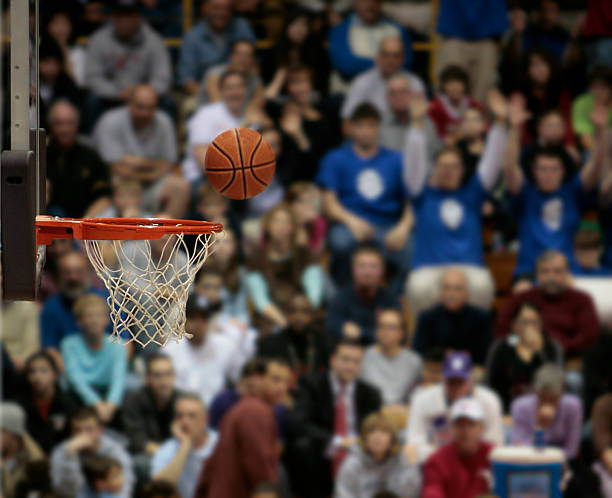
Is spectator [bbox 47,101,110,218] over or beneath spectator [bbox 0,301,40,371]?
over

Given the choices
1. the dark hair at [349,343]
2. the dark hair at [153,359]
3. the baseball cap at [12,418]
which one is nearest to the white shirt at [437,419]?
the dark hair at [349,343]

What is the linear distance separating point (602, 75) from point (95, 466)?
527cm

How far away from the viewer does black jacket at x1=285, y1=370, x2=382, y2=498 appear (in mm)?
7852

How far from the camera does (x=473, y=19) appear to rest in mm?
10273

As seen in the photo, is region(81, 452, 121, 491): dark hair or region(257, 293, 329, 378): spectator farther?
region(257, 293, 329, 378): spectator

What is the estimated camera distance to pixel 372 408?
315 inches

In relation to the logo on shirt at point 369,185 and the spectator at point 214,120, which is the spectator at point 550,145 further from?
the spectator at point 214,120

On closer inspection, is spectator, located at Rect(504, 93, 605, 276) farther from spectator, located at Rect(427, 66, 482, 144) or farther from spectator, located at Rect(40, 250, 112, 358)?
spectator, located at Rect(40, 250, 112, 358)

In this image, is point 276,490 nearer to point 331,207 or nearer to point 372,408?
point 372,408

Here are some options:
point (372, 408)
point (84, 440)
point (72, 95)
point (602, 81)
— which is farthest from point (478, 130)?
point (84, 440)

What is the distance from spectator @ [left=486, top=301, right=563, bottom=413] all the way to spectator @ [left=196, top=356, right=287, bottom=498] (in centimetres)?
167

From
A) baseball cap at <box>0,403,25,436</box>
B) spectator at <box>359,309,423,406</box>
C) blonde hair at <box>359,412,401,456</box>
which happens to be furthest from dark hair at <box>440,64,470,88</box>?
baseball cap at <box>0,403,25,436</box>

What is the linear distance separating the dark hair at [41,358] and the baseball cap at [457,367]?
261 centimetres

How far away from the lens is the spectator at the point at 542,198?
9.24 meters
